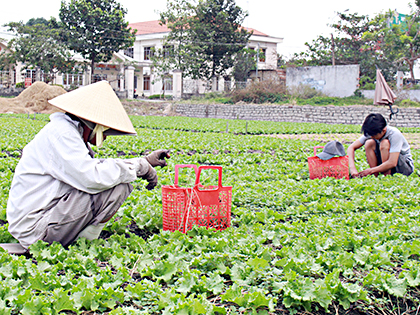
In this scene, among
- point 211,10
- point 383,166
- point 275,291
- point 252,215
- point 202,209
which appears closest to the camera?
point 275,291

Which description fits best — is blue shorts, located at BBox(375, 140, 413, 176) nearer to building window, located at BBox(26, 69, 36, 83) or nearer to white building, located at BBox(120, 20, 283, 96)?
white building, located at BBox(120, 20, 283, 96)

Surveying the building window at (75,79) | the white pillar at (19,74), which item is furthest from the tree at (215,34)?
the white pillar at (19,74)

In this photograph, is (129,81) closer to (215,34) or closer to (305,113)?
(215,34)

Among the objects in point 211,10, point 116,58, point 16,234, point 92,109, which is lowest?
point 16,234

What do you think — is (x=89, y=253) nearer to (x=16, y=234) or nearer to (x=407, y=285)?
(x=16, y=234)

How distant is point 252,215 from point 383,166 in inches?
127

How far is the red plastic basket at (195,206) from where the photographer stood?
11.9 feet

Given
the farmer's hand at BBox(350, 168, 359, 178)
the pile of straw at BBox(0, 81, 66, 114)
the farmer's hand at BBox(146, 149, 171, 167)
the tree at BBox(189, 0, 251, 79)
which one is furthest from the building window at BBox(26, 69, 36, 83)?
the farmer's hand at BBox(146, 149, 171, 167)

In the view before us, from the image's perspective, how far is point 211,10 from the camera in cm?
3672

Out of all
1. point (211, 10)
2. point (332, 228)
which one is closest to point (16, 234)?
point (332, 228)

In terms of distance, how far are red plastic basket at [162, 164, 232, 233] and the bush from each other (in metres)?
27.2

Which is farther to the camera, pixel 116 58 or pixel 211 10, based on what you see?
pixel 116 58

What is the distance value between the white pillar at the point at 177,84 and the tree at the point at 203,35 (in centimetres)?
76

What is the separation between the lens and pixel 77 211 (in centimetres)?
310
